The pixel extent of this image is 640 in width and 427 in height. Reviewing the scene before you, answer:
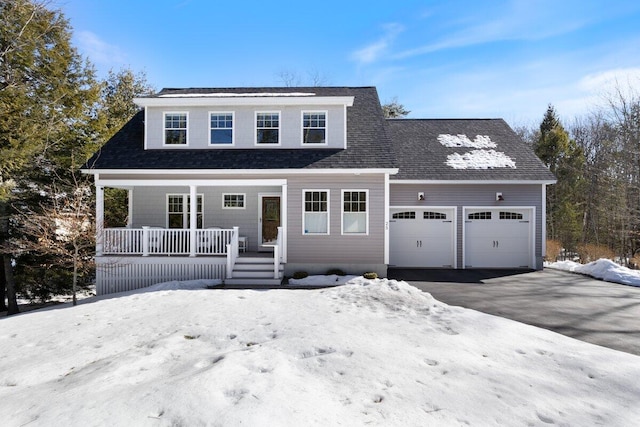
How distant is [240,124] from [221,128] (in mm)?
687

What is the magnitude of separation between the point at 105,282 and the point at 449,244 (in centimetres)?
1193

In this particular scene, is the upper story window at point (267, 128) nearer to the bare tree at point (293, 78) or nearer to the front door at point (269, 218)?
the front door at point (269, 218)

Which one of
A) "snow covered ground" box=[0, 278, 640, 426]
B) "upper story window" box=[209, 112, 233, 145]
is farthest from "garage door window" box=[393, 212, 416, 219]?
"upper story window" box=[209, 112, 233, 145]

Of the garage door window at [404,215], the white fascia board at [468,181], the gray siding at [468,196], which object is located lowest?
the garage door window at [404,215]

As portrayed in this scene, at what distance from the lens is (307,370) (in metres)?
4.30

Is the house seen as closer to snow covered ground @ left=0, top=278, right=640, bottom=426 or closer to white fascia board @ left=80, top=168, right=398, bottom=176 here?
white fascia board @ left=80, top=168, right=398, bottom=176

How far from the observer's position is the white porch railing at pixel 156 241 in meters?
10.6

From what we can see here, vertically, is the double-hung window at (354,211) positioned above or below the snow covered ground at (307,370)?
above

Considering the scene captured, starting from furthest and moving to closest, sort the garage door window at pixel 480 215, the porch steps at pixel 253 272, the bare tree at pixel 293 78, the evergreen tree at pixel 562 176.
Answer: the bare tree at pixel 293 78
the evergreen tree at pixel 562 176
the garage door window at pixel 480 215
the porch steps at pixel 253 272

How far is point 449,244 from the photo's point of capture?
13258 millimetres

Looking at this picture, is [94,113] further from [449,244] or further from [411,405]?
[411,405]

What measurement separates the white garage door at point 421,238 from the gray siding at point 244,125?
4.01 m

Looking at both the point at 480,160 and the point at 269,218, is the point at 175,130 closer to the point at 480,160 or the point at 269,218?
the point at 269,218

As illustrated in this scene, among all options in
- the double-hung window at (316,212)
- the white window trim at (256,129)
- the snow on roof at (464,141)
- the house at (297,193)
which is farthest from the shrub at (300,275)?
the snow on roof at (464,141)
